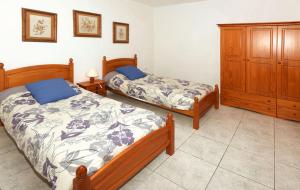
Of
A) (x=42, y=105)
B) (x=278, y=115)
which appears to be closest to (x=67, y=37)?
(x=42, y=105)

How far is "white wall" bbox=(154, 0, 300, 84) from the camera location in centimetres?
397

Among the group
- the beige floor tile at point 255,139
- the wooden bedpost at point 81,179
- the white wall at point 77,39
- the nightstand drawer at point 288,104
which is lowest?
the beige floor tile at point 255,139

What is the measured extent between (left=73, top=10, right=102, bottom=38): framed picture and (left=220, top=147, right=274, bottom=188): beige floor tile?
337 cm

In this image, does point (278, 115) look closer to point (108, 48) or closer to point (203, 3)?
point (203, 3)

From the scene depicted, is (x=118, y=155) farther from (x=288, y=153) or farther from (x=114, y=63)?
(x=114, y=63)

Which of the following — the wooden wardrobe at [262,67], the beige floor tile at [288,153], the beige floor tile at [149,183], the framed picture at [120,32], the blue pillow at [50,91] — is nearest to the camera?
the beige floor tile at [149,183]

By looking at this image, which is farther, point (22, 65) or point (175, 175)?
point (22, 65)

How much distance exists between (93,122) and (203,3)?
4.10 m

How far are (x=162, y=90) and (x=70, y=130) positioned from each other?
2.00m

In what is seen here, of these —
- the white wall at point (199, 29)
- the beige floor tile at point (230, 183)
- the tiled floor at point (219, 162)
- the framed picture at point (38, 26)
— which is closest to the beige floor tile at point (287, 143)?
the tiled floor at point (219, 162)

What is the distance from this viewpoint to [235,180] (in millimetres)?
2078

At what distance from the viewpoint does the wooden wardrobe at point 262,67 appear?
3494mm

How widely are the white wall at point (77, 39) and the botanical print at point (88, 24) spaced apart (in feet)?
0.52

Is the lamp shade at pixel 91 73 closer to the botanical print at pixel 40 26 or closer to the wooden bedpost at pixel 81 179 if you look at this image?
the botanical print at pixel 40 26
